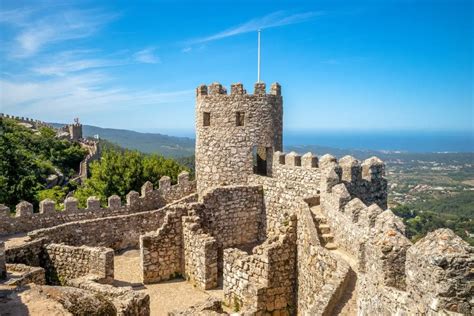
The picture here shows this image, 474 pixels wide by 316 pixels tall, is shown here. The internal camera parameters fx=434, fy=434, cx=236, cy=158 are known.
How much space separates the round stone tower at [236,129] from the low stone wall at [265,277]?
4.90 meters

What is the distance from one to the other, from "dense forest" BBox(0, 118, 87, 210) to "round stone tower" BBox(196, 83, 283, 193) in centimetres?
1473

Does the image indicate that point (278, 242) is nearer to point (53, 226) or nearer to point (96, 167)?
point (53, 226)

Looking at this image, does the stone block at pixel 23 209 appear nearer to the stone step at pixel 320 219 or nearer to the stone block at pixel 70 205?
the stone block at pixel 70 205

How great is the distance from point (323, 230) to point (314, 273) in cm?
120

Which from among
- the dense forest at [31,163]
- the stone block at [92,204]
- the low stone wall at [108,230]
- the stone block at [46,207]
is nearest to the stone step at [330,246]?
the low stone wall at [108,230]

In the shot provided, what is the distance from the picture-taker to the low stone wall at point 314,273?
22.5ft

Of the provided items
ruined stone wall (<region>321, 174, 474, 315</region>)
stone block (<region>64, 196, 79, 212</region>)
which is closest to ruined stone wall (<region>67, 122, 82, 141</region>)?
stone block (<region>64, 196, 79, 212</region>)

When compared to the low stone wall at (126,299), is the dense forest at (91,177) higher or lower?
higher

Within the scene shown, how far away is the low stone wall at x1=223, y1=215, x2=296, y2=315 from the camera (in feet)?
33.1

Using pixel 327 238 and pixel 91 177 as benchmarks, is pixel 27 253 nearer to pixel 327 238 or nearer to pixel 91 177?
pixel 327 238

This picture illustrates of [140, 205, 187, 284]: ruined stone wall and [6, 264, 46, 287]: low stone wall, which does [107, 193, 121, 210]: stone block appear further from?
[6, 264, 46, 287]: low stone wall

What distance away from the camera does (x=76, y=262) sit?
501 inches

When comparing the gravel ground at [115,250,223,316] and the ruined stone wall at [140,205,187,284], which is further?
the ruined stone wall at [140,205,187,284]

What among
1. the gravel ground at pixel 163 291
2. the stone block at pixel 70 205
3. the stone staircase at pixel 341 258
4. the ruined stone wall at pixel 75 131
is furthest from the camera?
the ruined stone wall at pixel 75 131
